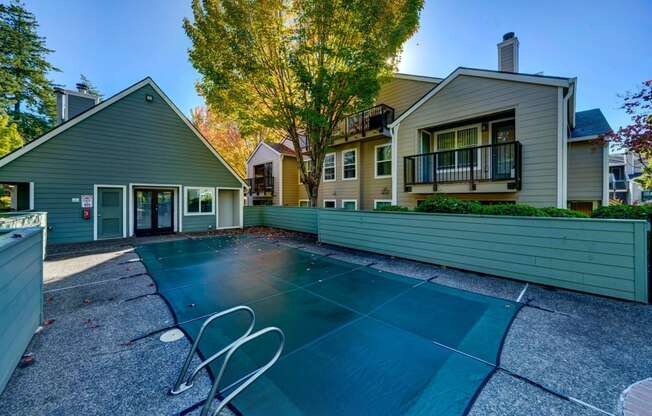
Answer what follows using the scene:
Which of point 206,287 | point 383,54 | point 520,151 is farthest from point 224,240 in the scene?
point 520,151

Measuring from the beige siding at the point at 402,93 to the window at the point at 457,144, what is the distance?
2.66m

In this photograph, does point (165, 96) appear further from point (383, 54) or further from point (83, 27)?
point (383, 54)

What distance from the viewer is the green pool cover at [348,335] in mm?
2086

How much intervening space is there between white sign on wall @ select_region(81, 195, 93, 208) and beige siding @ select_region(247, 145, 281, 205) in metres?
9.79

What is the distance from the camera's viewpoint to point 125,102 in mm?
10164

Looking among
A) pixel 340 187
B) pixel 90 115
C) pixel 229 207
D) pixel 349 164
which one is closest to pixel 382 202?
pixel 340 187

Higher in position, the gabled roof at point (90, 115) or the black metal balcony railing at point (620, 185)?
the gabled roof at point (90, 115)

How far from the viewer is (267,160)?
18.7 m

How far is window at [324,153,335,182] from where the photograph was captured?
48.3 ft

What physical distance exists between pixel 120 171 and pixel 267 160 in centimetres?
971

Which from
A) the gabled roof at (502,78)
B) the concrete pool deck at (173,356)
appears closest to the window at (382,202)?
the gabled roof at (502,78)

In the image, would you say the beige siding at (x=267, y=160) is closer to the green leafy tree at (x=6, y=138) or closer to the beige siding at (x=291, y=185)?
the beige siding at (x=291, y=185)

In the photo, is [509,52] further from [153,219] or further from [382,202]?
[153,219]

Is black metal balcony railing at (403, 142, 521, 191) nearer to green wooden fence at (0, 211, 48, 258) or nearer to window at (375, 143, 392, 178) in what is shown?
window at (375, 143, 392, 178)
